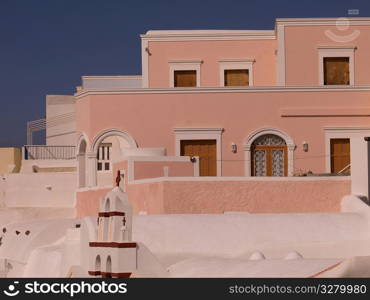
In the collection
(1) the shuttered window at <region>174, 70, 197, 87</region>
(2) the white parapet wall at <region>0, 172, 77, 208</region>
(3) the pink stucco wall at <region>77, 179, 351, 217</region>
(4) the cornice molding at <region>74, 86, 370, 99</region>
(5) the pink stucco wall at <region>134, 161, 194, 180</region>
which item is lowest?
(3) the pink stucco wall at <region>77, 179, 351, 217</region>

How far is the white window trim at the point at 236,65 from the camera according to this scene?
4691cm

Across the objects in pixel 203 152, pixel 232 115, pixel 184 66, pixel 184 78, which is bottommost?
pixel 203 152

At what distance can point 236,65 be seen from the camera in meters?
47.0

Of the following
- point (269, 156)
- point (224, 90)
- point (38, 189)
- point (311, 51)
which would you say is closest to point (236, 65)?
point (311, 51)

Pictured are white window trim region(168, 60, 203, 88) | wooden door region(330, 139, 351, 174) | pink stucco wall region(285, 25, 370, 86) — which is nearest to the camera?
wooden door region(330, 139, 351, 174)

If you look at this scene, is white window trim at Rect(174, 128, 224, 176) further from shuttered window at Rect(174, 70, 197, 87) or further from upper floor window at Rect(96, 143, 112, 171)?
upper floor window at Rect(96, 143, 112, 171)

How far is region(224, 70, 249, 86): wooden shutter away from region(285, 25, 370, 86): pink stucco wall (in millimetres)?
2515

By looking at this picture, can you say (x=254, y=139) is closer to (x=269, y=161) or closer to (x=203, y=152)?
(x=269, y=161)

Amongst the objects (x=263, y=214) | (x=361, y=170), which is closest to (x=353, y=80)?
(x=361, y=170)

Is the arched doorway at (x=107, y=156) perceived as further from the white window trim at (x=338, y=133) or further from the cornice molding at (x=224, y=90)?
the white window trim at (x=338, y=133)

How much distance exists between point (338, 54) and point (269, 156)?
6.10 metres

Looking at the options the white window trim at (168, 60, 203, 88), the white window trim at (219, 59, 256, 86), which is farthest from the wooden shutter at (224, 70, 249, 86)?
the white window trim at (168, 60, 203, 88)

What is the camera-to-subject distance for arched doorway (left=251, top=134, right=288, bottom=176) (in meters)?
41.2

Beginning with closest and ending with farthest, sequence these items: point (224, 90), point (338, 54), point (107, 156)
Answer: point (224, 90) → point (338, 54) → point (107, 156)
